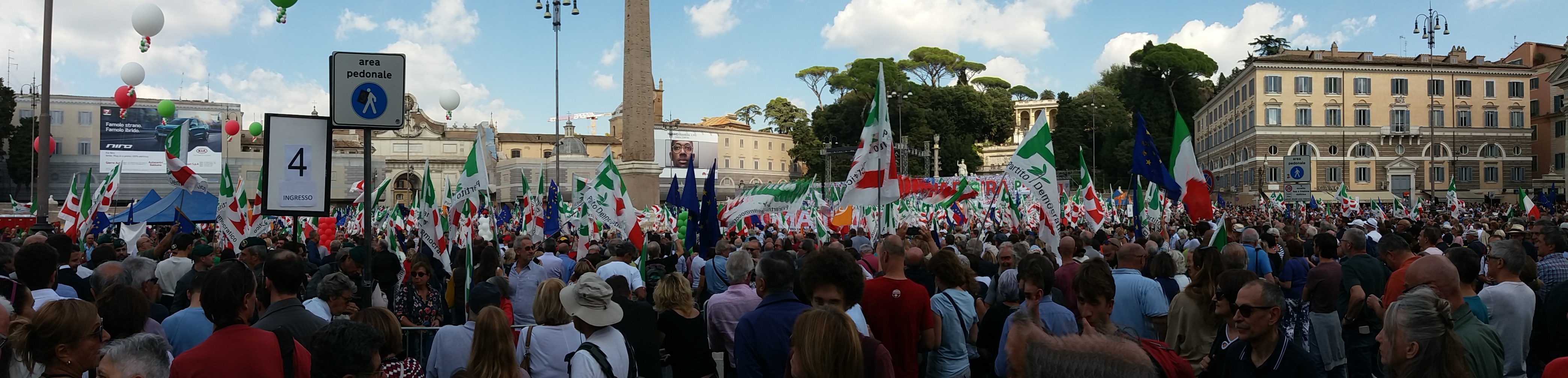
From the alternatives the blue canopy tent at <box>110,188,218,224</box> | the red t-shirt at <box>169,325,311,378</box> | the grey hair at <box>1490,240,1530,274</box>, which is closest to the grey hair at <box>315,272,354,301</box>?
the red t-shirt at <box>169,325,311,378</box>

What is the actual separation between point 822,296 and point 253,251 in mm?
5735

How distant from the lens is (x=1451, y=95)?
56.8m

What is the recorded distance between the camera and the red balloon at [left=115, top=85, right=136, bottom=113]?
2680cm

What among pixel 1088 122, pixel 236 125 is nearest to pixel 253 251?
pixel 236 125

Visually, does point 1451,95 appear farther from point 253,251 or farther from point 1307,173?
point 253,251

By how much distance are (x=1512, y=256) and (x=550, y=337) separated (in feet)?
15.7

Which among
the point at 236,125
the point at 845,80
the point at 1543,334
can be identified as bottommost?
the point at 1543,334

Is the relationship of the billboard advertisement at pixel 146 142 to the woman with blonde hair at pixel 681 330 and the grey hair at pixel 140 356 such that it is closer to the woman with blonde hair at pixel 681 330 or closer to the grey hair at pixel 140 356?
the woman with blonde hair at pixel 681 330

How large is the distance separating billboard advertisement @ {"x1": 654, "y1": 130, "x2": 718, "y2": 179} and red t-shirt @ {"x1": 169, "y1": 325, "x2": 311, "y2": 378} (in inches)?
3309

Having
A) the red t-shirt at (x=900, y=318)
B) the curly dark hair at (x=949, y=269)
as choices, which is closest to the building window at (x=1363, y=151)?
the curly dark hair at (x=949, y=269)

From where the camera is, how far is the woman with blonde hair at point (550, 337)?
4770 millimetres

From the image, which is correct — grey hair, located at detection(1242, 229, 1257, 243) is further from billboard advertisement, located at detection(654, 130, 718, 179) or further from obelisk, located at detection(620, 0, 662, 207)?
billboard advertisement, located at detection(654, 130, 718, 179)

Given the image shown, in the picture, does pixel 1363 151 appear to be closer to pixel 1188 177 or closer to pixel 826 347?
pixel 1188 177

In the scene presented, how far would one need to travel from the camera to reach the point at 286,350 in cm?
392
